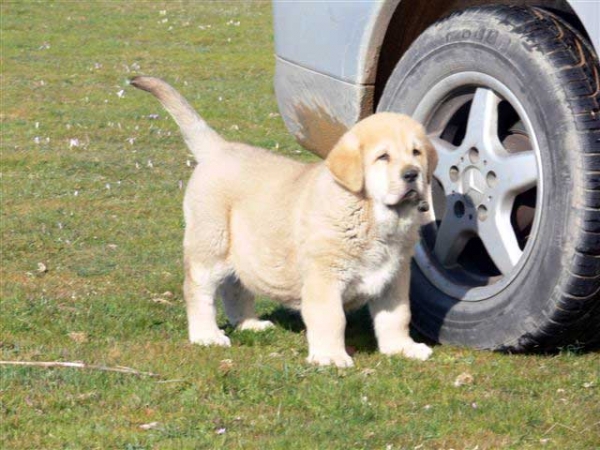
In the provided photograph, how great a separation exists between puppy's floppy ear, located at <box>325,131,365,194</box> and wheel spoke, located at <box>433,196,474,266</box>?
556 mm

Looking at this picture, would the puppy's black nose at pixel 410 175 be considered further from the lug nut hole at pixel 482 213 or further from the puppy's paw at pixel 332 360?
the puppy's paw at pixel 332 360

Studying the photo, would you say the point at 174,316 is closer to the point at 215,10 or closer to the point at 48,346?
the point at 48,346

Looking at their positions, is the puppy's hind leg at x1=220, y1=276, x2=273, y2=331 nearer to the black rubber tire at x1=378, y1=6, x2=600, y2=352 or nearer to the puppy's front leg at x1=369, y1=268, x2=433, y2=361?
the puppy's front leg at x1=369, y1=268, x2=433, y2=361

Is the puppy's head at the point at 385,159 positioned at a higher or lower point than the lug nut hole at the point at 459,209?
higher

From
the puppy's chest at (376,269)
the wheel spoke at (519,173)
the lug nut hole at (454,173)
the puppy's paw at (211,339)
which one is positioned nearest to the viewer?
the wheel spoke at (519,173)

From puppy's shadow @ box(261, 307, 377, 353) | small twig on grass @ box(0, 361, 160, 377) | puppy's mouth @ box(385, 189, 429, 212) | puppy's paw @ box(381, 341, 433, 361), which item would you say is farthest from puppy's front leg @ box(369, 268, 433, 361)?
small twig on grass @ box(0, 361, 160, 377)

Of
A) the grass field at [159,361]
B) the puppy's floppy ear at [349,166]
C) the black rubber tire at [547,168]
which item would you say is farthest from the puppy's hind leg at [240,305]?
the puppy's floppy ear at [349,166]

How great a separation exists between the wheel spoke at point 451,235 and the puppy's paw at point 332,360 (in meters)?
0.71

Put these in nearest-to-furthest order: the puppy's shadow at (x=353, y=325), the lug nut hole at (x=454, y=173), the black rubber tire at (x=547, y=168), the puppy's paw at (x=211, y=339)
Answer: the black rubber tire at (x=547, y=168) < the lug nut hole at (x=454, y=173) < the puppy's paw at (x=211, y=339) < the puppy's shadow at (x=353, y=325)

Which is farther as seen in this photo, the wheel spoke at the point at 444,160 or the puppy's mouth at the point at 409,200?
the wheel spoke at the point at 444,160

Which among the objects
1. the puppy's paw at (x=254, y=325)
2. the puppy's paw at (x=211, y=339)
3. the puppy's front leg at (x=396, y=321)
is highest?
the puppy's front leg at (x=396, y=321)

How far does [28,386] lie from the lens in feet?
15.8

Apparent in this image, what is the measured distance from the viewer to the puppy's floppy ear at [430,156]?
16.6 ft

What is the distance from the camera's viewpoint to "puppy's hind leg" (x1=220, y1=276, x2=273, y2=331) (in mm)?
5965
